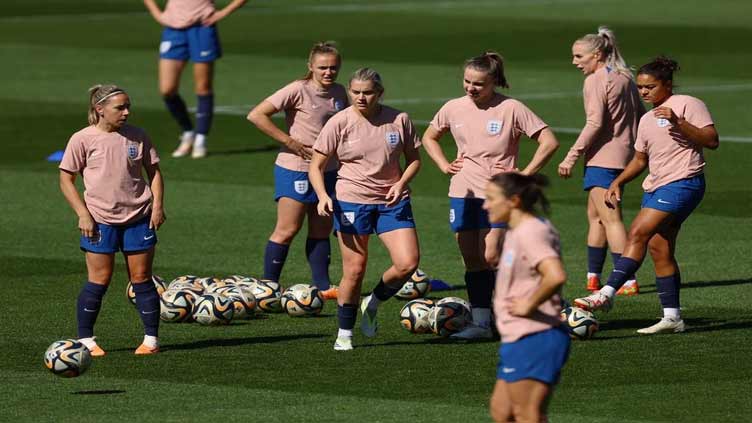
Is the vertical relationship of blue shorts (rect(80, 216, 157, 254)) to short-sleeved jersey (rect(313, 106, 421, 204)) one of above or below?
below

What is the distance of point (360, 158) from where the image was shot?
14125 mm

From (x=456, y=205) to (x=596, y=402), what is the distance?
9.12 ft

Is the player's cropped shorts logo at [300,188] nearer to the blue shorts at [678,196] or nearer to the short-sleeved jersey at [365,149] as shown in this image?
the short-sleeved jersey at [365,149]

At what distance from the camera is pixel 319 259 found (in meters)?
16.9

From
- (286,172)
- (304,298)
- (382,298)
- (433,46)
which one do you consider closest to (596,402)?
(382,298)

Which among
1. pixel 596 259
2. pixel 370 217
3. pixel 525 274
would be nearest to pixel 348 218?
pixel 370 217

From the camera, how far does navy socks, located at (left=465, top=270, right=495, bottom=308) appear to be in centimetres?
1465

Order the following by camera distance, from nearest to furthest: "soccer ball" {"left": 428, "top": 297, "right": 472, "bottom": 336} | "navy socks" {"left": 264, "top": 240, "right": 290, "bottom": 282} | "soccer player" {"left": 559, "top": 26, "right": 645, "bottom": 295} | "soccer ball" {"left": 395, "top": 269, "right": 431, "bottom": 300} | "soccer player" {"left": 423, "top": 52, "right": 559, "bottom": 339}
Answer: "soccer player" {"left": 423, "top": 52, "right": 559, "bottom": 339} → "soccer ball" {"left": 428, "top": 297, "right": 472, "bottom": 336} → "soccer player" {"left": 559, "top": 26, "right": 645, "bottom": 295} → "soccer ball" {"left": 395, "top": 269, "right": 431, "bottom": 300} → "navy socks" {"left": 264, "top": 240, "right": 290, "bottom": 282}

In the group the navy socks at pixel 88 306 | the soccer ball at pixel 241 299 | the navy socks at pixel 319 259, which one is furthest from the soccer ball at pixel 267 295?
the navy socks at pixel 88 306

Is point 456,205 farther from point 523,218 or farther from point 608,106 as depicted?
point 523,218

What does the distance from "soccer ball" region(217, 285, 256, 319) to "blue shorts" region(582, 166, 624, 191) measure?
11.3 ft

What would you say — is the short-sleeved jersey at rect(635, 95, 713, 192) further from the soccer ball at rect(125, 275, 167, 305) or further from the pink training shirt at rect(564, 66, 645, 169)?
the soccer ball at rect(125, 275, 167, 305)

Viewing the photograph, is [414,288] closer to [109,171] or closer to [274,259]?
[274,259]

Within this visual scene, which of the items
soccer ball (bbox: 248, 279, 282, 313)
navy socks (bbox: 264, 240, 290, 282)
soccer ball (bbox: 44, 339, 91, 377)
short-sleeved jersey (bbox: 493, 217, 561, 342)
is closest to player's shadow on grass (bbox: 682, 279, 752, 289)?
navy socks (bbox: 264, 240, 290, 282)
